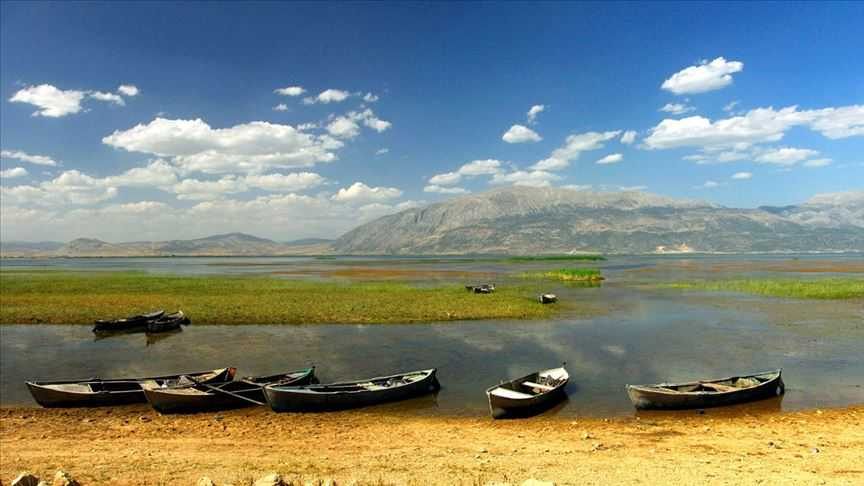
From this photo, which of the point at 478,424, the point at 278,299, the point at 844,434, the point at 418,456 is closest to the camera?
the point at 418,456

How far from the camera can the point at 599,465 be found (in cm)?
1495

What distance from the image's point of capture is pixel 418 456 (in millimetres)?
16172

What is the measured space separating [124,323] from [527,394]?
1478 inches

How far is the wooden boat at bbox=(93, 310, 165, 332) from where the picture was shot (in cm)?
4150

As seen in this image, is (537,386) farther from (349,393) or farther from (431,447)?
(349,393)

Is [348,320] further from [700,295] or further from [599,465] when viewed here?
[700,295]

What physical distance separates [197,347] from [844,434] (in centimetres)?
3719

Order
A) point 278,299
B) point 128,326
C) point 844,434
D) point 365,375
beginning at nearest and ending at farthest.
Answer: point 844,434 < point 365,375 < point 128,326 < point 278,299

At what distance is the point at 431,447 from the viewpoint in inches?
677

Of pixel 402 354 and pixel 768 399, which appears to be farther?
pixel 402 354

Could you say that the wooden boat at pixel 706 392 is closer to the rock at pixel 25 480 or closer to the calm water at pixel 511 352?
the calm water at pixel 511 352

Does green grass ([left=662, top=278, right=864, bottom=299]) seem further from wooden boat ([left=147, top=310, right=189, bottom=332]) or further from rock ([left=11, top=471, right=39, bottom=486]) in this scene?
rock ([left=11, top=471, right=39, bottom=486])

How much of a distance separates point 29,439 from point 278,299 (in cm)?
4216

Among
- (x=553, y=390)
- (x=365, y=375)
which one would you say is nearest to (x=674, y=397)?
(x=553, y=390)
